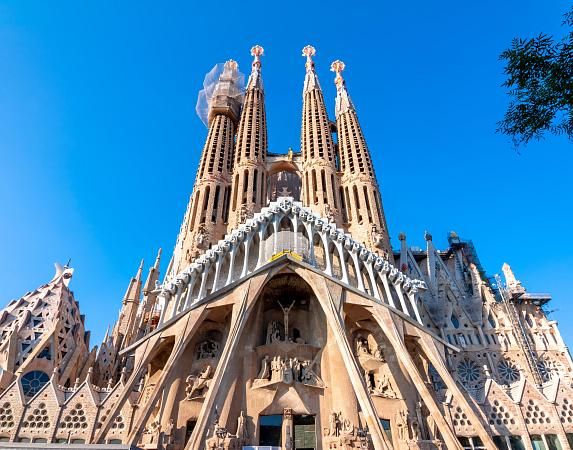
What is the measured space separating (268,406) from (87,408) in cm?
778

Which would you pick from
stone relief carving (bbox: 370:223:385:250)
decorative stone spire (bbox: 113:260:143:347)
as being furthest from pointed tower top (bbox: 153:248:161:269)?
stone relief carving (bbox: 370:223:385:250)

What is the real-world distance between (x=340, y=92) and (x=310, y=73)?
4.38 meters

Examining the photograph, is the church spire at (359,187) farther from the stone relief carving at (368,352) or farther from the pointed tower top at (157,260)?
the pointed tower top at (157,260)

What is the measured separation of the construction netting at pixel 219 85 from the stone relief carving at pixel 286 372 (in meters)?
24.4

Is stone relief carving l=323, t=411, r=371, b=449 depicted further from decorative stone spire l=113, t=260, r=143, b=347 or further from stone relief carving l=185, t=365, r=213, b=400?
decorative stone spire l=113, t=260, r=143, b=347

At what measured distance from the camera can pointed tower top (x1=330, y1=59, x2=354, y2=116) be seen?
3047 cm

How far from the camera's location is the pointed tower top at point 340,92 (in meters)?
30.5

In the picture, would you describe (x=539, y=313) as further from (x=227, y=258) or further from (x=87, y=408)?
(x=87, y=408)

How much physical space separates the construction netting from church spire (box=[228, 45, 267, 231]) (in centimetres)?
206

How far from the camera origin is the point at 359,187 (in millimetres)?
24062

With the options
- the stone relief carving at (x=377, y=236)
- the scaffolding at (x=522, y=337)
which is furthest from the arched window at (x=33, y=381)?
the scaffolding at (x=522, y=337)

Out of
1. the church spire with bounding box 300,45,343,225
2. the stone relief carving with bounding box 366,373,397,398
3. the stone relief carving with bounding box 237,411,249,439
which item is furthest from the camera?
the church spire with bounding box 300,45,343,225

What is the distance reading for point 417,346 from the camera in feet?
52.1

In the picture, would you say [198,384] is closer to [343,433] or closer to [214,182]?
[343,433]
